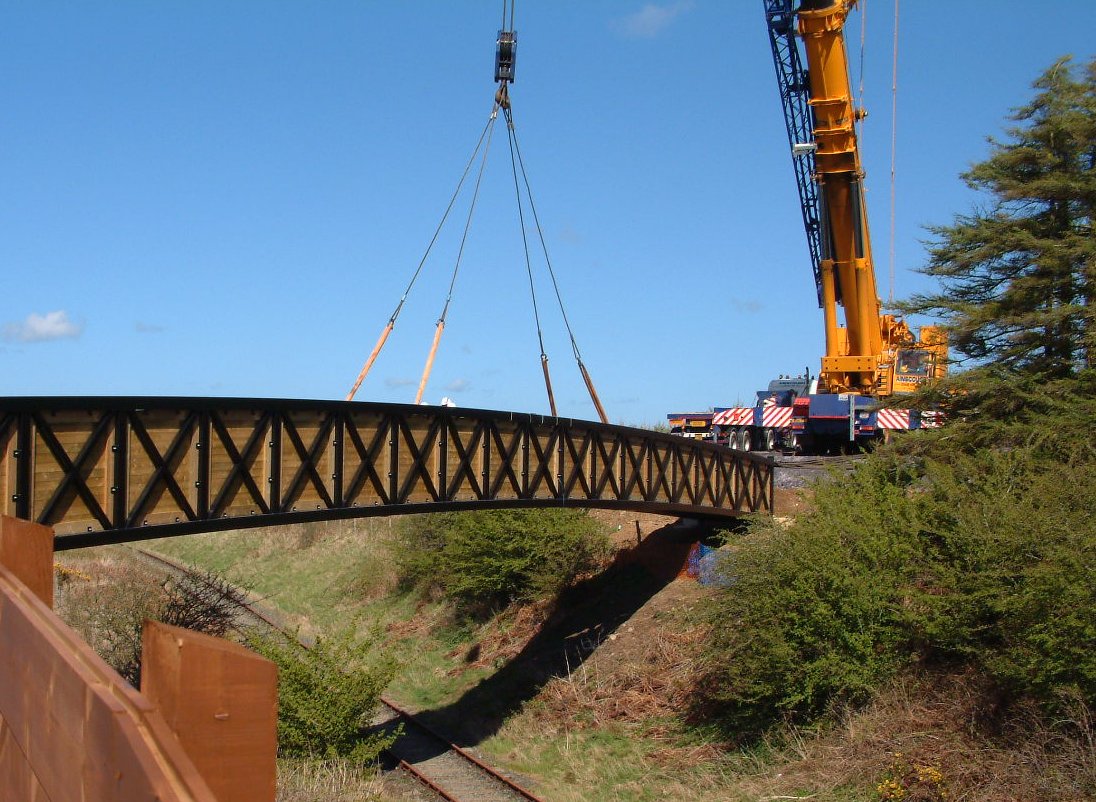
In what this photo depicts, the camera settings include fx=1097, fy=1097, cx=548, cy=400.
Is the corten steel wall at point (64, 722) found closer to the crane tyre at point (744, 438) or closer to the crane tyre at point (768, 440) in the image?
the crane tyre at point (768, 440)

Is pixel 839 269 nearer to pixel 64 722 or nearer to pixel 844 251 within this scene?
pixel 844 251

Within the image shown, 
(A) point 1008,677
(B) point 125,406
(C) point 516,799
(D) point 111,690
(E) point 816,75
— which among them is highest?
(E) point 816,75

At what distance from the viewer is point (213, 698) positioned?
219 cm

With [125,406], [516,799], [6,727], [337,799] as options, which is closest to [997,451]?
[516,799]

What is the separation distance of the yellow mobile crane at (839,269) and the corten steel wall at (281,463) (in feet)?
35.5

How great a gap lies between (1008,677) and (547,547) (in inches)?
626

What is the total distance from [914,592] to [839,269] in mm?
16336

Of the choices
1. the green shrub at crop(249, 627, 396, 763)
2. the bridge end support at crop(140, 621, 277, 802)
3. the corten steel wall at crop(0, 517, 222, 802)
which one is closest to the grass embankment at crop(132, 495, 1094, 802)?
the green shrub at crop(249, 627, 396, 763)

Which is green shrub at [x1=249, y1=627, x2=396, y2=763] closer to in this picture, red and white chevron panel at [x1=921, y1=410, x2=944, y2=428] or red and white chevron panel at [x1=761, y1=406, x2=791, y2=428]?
red and white chevron panel at [x1=921, y1=410, x2=944, y2=428]

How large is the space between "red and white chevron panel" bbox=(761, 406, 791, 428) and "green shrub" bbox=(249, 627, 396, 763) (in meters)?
22.4

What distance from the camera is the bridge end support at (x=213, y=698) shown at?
2160mm

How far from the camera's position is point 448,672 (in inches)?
1131

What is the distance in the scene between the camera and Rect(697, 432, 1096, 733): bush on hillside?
15195 mm

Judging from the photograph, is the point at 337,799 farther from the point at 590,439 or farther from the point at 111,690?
the point at 111,690
